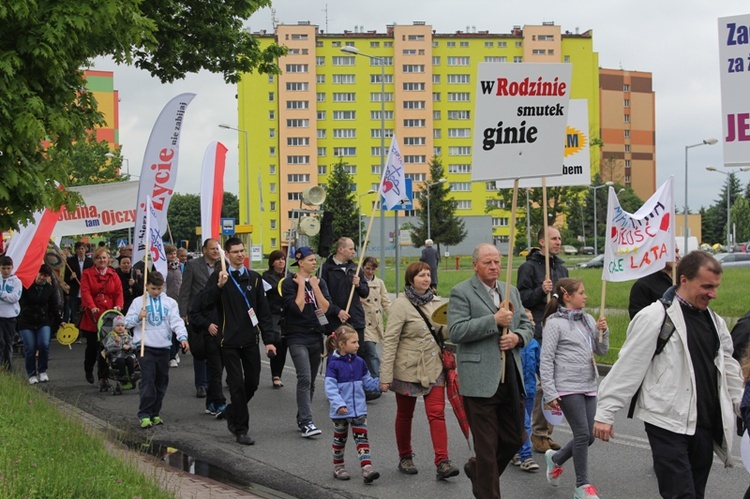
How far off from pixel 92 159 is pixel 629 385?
42.3 metres

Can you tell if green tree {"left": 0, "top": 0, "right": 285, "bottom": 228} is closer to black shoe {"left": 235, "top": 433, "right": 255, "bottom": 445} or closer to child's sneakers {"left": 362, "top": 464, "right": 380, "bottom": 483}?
black shoe {"left": 235, "top": 433, "right": 255, "bottom": 445}

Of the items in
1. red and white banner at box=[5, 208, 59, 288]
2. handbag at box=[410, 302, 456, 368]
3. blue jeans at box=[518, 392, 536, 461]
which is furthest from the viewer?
red and white banner at box=[5, 208, 59, 288]

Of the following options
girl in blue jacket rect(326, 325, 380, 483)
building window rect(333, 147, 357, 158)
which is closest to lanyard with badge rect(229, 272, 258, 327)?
girl in blue jacket rect(326, 325, 380, 483)

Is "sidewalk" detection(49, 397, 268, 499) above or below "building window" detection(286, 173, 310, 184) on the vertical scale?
below

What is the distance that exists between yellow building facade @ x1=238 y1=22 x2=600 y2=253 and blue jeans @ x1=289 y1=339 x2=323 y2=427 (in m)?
93.1

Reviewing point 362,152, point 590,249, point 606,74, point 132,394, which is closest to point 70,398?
point 132,394

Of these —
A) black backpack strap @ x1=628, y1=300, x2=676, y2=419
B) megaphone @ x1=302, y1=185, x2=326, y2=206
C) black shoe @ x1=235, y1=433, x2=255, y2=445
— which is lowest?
black shoe @ x1=235, y1=433, x2=255, y2=445

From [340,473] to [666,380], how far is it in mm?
3368

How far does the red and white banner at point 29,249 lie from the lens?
12.9m

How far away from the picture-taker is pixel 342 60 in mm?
104500

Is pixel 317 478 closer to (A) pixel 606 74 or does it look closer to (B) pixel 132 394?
(B) pixel 132 394

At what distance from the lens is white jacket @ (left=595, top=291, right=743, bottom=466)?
5.01 m

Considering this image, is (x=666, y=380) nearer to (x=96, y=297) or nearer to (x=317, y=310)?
Answer: (x=317, y=310)

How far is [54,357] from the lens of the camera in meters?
16.4
